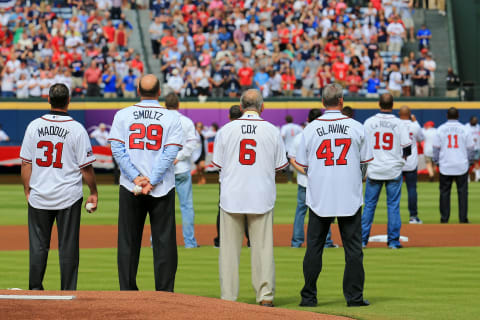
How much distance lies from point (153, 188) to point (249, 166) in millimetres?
1020

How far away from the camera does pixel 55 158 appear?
9.41 m

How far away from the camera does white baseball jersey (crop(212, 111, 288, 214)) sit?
941 cm

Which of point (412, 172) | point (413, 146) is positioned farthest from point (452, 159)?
point (413, 146)

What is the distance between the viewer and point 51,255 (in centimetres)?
1448

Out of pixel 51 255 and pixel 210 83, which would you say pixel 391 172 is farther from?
pixel 210 83

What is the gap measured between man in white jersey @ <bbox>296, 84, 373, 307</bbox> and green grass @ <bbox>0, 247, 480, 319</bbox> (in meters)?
0.32

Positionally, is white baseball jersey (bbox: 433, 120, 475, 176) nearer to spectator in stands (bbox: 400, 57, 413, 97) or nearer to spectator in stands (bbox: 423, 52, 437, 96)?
Result: spectator in stands (bbox: 400, 57, 413, 97)

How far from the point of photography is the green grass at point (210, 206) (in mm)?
20641

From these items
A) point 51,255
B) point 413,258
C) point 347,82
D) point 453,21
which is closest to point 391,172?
point 413,258

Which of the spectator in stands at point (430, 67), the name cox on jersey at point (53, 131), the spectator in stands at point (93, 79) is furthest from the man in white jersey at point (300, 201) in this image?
the spectator in stands at point (430, 67)

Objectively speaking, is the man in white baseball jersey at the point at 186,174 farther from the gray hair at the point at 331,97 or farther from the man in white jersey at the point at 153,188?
the man in white jersey at the point at 153,188

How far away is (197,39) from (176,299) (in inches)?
1129

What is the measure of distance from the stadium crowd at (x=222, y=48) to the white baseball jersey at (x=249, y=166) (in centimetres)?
2471

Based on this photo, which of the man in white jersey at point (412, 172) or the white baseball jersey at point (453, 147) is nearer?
the man in white jersey at point (412, 172)
